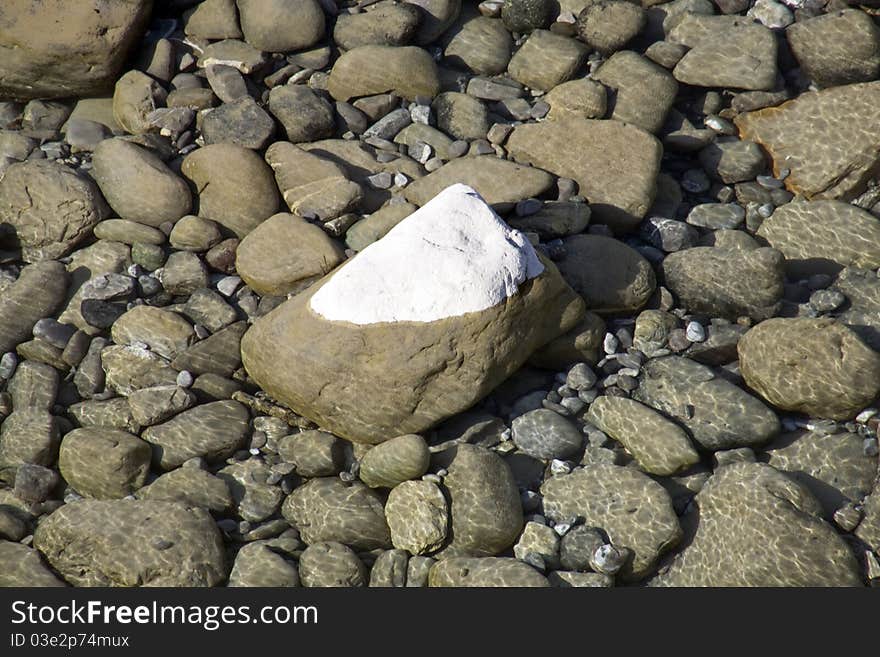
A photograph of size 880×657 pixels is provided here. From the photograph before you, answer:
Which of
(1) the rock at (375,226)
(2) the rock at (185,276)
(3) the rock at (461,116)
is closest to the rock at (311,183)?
(1) the rock at (375,226)

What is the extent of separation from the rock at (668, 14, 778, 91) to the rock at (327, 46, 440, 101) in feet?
5.74

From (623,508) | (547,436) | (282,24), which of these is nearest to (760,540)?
(623,508)

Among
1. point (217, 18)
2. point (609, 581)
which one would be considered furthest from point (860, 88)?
point (217, 18)

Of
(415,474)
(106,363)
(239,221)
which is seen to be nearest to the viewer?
(415,474)

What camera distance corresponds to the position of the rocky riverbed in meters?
4.38

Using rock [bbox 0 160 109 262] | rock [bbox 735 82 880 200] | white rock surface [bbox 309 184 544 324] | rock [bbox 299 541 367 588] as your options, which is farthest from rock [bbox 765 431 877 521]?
rock [bbox 0 160 109 262]

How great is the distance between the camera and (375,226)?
218 inches

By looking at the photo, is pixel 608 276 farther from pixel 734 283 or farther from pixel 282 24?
pixel 282 24

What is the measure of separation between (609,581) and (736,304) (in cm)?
190

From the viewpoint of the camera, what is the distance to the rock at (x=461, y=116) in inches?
243

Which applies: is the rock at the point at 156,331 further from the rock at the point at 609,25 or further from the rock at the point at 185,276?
the rock at the point at 609,25

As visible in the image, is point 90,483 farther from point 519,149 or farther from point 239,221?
point 519,149

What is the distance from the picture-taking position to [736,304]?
5250 millimetres

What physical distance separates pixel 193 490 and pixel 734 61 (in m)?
4.53
